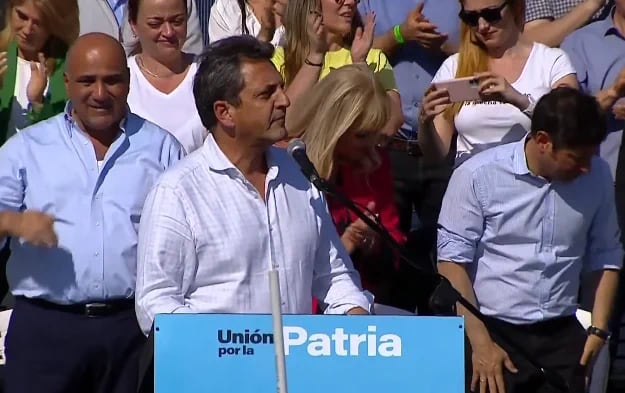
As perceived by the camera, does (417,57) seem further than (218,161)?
Yes

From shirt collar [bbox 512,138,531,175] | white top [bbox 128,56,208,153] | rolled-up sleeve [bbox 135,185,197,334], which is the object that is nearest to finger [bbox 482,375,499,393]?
shirt collar [bbox 512,138,531,175]

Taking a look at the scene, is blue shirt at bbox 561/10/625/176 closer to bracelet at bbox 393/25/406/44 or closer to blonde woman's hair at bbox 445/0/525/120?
blonde woman's hair at bbox 445/0/525/120

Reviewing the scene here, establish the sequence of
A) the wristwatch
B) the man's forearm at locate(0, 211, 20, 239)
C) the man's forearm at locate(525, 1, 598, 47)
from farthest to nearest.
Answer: the man's forearm at locate(525, 1, 598, 47), the wristwatch, the man's forearm at locate(0, 211, 20, 239)

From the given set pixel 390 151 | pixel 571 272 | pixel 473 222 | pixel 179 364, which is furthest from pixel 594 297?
pixel 179 364

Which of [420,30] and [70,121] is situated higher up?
[420,30]

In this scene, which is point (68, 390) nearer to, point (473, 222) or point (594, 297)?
point (473, 222)

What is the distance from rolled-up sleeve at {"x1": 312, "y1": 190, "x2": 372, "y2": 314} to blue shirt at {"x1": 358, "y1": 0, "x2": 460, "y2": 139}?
6.65 ft

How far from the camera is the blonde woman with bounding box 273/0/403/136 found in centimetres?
609

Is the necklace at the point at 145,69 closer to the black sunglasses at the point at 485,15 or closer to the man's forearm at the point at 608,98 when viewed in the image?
the black sunglasses at the point at 485,15

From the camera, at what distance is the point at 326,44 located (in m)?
6.17

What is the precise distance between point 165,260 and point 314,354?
2.25ft

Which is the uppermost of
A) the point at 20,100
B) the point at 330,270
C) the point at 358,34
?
the point at 358,34

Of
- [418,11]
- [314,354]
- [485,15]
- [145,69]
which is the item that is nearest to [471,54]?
[485,15]

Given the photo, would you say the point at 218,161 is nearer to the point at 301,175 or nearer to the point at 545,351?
the point at 301,175
